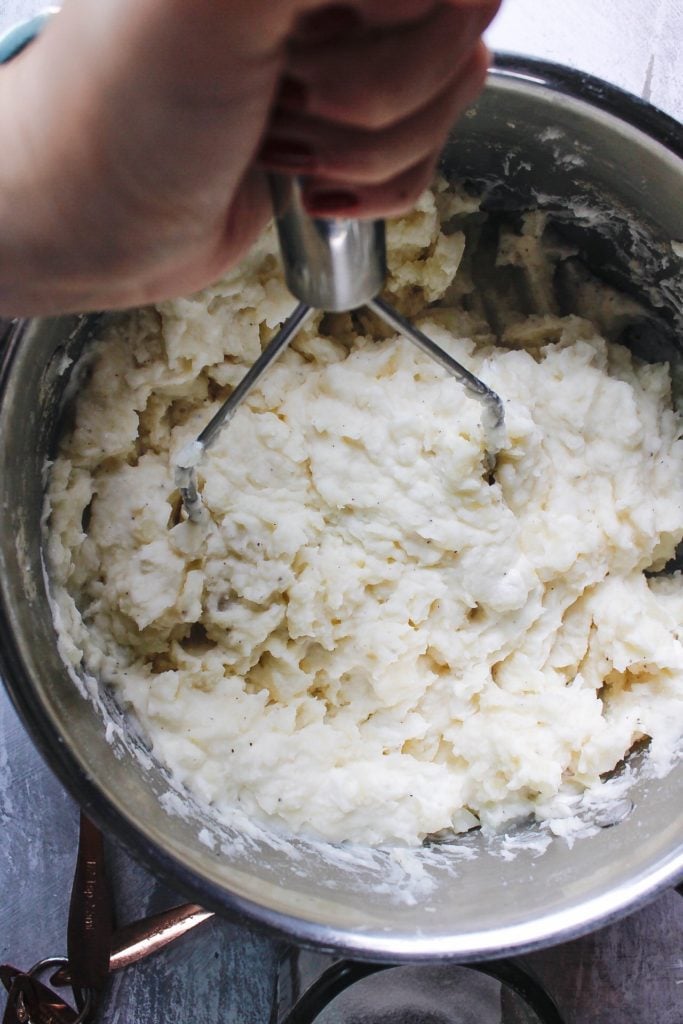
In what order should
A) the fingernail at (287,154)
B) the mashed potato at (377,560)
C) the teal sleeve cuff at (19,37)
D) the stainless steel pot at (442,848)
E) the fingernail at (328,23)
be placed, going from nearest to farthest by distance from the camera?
1. the fingernail at (328,23)
2. the fingernail at (287,154)
3. the teal sleeve cuff at (19,37)
4. the stainless steel pot at (442,848)
5. the mashed potato at (377,560)

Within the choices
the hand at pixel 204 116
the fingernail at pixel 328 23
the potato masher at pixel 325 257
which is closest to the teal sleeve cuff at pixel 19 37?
the hand at pixel 204 116

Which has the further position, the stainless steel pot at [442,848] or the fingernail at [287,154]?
the stainless steel pot at [442,848]

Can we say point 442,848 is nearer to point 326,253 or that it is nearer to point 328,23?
point 326,253

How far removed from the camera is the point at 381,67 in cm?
53

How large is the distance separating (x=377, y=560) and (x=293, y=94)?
83cm

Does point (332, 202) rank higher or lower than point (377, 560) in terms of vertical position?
higher

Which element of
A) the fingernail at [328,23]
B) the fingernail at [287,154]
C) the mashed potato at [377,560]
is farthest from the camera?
the mashed potato at [377,560]

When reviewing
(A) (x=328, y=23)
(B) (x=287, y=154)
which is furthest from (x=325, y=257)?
(A) (x=328, y=23)

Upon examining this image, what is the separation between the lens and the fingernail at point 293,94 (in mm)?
553

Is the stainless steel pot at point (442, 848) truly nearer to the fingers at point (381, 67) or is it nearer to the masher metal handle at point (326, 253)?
the masher metal handle at point (326, 253)

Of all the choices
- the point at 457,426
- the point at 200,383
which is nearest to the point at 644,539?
the point at 457,426

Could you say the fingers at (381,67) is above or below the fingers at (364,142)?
above

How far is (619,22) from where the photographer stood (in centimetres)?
149

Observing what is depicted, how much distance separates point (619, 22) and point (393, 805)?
4.44 ft
